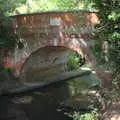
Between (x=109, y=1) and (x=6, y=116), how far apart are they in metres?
6.43

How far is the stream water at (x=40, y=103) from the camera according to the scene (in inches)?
655

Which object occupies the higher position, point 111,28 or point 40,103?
point 111,28

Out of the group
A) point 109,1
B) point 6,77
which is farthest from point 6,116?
point 109,1

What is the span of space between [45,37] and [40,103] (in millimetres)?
3165

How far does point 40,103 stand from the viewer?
1883cm

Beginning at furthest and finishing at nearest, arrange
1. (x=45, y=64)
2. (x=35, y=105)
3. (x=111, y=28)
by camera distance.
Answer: (x=45, y=64) < (x=35, y=105) < (x=111, y=28)

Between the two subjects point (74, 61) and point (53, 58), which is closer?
point (53, 58)

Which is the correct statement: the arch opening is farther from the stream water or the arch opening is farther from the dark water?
the dark water

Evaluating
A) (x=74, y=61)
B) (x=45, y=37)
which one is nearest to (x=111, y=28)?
(x=45, y=37)

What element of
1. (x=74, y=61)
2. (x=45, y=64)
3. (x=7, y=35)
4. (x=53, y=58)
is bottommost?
(x=74, y=61)

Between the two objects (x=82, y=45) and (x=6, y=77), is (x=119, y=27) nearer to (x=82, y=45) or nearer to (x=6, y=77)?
(x=82, y=45)

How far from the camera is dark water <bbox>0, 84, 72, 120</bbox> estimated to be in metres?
16.6

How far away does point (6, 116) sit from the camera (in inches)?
651

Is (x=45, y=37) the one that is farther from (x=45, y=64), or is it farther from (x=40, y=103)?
(x=45, y=64)
